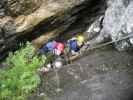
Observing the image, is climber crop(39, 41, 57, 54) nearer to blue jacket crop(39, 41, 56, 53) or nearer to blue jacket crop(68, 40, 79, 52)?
blue jacket crop(39, 41, 56, 53)

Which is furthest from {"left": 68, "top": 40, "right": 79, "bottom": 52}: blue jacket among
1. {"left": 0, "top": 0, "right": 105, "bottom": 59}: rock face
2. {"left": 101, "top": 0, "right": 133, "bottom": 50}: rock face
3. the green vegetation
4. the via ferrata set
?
the green vegetation

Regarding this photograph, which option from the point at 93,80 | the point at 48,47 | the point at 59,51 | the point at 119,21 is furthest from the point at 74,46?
the point at 93,80

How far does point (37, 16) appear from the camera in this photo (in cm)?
811

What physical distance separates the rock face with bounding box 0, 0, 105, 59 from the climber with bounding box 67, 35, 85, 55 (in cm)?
39

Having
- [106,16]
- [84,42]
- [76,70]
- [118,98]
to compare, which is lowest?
[118,98]

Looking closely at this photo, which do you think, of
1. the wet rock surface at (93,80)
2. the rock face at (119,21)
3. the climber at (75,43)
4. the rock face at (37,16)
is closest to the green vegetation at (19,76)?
the wet rock surface at (93,80)

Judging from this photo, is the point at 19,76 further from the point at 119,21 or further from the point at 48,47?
the point at 119,21

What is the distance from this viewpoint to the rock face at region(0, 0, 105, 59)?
300 inches

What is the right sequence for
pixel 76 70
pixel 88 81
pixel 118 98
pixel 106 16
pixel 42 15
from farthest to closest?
pixel 106 16 → pixel 42 15 → pixel 76 70 → pixel 88 81 → pixel 118 98

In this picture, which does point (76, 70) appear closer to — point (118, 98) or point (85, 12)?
point (118, 98)

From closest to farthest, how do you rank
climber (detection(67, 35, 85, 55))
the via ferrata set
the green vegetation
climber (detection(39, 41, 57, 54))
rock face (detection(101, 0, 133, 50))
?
1. the green vegetation
2. rock face (detection(101, 0, 133, 50))
3. the via ferrata set
4. climber (detection(39, 41, 57, 54))
5. climber (detection(67, 35, 85, 55))

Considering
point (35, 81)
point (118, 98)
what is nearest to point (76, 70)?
point (35, 81)

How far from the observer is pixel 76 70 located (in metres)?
7.57

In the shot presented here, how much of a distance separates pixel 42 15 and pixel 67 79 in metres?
1.87
